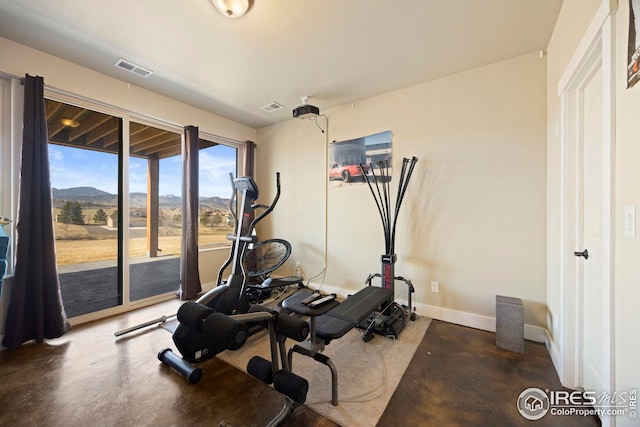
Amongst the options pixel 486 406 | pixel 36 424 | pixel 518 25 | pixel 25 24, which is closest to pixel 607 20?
pixel 518 25

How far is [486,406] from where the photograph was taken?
5.10ft

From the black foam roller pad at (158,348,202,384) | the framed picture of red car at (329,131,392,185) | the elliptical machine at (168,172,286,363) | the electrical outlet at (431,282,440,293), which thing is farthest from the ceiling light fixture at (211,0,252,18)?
the electrical outlet at (431,282,440,293)

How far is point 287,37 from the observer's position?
2.17 metres

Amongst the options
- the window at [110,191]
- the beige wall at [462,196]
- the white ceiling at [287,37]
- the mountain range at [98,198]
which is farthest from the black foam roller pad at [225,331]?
the mountain range at [98,198]

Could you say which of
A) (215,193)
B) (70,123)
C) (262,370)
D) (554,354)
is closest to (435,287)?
(554,354)

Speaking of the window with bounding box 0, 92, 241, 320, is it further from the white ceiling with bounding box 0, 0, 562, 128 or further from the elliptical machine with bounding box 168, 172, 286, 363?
the elliptical machine with bounding box 168, 172, 286, 363

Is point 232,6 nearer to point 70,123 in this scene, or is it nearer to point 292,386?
point 70,123

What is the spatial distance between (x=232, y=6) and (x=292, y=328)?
228 cm

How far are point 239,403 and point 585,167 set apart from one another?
2.75 meters

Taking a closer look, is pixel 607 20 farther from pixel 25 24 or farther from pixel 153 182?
pixel 153 182

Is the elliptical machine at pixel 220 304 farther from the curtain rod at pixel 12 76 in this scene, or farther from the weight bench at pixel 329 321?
the curtain rod at pixel 12 76

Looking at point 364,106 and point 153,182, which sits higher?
point 364,106

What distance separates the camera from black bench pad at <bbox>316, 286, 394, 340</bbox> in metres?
1.71

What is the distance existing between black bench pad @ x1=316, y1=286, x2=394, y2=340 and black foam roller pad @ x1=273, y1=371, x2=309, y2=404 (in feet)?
1.19
